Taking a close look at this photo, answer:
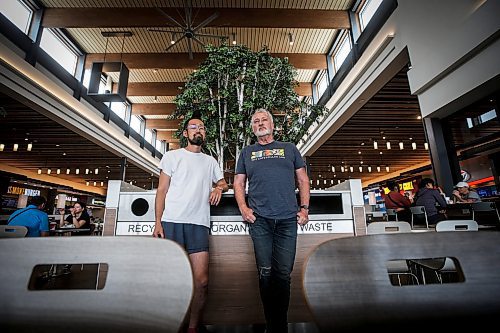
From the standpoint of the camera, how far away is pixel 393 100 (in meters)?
7.41

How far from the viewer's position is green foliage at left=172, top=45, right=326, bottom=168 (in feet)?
9.21

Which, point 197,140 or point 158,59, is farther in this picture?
point 158,59

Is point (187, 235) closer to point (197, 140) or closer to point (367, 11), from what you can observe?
point (197, 140)

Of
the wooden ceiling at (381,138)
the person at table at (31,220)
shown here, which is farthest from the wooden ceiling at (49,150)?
the wooden ceiling at (381,138)

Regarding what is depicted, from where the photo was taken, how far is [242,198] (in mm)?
1925

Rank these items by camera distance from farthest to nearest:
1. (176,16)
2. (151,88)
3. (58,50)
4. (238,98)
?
(151,88), (58,50), (176,16), (238,98)

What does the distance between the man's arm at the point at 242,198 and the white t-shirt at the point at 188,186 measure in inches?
7.9

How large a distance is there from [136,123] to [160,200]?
13575 mm

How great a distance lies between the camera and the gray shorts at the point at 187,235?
5.87 feet

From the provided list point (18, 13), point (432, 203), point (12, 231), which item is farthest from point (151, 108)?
point (432, 203)

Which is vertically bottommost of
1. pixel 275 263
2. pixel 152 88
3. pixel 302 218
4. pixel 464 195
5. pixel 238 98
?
pixel 275 263

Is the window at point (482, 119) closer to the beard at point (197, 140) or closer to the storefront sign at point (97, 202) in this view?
the beard at point (197, 140)

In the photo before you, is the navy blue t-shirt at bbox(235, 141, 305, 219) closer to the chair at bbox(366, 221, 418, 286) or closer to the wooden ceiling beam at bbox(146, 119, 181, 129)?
the chair at bbox(366, 221, 418, 286)

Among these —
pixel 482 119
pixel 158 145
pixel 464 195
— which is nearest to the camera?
pixel 464 195
